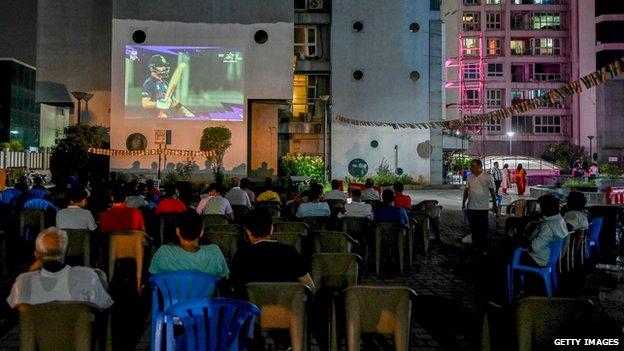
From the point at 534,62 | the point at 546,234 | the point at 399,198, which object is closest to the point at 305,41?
the point at 399,198

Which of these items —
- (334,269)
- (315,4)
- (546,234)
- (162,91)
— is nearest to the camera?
(334,269)

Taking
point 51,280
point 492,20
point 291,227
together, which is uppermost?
point 492,20

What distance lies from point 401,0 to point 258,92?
11.8 metres

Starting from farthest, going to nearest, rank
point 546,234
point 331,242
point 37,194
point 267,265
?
point 37,194
point 331,242
point 546,234
point 267,265

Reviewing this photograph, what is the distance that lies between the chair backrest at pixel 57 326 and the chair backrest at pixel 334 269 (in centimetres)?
235

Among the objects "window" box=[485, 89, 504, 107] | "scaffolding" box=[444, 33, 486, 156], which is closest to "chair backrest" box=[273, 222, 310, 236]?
"scaffolding" box=[444, 33, 486, 156]

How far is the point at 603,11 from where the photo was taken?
62.8 meters

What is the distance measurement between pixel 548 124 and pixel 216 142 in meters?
48.8

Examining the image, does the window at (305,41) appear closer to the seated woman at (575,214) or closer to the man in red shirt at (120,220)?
the seated woman at (575,214)

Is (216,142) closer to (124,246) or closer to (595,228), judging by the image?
(595,228)

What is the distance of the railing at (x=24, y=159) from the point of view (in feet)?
109

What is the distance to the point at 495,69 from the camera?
6612 cm

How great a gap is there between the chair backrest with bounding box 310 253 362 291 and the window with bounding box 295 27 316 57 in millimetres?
31867

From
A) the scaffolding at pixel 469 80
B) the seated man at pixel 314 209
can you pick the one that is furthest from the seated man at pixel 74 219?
the scaffolding at pixel 469 80
